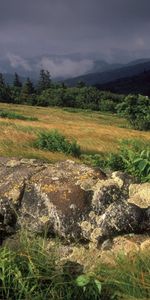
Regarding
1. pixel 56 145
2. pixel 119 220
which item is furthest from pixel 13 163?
pixel 56 145

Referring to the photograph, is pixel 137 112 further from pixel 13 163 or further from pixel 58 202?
pixel 58 202

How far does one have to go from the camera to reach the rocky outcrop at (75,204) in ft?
20.6

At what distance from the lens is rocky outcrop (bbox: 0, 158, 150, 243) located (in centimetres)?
628

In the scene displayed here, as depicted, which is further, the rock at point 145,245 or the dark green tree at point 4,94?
the dark green tree at point 4,94

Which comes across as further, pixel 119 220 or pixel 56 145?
pixel 56 145

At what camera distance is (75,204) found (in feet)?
21.1

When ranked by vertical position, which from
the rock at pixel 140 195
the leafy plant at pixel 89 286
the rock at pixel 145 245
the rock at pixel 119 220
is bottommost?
the leafy plant at pixel 89 286

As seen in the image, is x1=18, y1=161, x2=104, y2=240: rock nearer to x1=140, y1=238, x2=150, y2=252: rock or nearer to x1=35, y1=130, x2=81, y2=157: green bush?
x1=140, y1=238, x2=150, y2=252: rock

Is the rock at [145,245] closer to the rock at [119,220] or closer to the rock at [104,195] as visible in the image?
the rock at [119,220]

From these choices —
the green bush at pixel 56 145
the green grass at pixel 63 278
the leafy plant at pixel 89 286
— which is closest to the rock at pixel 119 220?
the green grass at pixel 63 278

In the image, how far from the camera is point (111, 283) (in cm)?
472

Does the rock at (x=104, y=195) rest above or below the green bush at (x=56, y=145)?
above

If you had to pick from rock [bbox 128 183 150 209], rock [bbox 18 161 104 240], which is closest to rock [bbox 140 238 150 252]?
rock [bbox 128 183 150 209]

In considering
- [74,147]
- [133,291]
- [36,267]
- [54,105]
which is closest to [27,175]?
[36,267]
